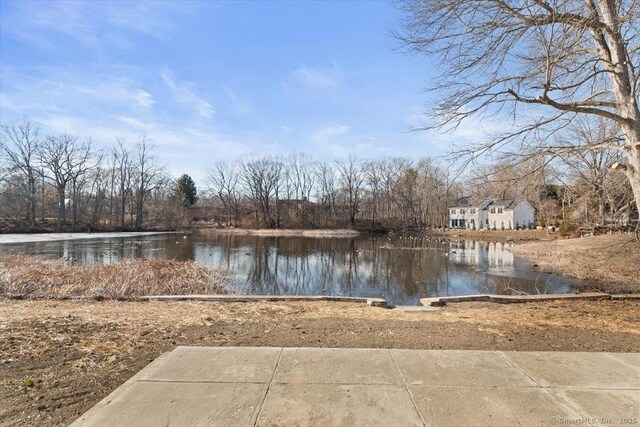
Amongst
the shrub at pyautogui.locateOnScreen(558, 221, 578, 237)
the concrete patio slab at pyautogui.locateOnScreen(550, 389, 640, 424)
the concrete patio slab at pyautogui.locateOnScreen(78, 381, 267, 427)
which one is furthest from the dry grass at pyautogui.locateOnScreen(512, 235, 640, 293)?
the shrub at pyautogui.locateOnScreen(558, 221, 578, 237)

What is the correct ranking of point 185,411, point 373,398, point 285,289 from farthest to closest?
1. point 285,289
2. point 373,398
3. point 185,411

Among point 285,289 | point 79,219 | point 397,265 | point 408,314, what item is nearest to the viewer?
point 408,314

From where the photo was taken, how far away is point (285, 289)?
1303 centimetres

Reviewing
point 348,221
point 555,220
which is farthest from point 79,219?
point 555,220

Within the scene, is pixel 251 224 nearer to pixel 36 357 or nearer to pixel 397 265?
pixel 397 265

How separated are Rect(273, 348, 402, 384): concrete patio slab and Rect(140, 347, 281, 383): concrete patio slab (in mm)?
175

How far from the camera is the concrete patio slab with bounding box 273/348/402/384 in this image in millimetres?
3332

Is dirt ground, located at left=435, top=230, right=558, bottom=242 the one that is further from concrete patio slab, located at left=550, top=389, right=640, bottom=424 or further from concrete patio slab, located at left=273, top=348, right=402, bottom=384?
concrete patio slab, located at left=273, top=348, right=402, bottom=384

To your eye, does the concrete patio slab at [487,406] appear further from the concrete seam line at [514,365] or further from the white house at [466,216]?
the white house at [466,216]

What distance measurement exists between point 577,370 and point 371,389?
2.19 meters

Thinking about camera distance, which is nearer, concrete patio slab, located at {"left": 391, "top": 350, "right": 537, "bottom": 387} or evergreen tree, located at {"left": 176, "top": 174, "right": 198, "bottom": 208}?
concrete patio slab, located at {"left": 391, "top": 350, "right": 537, "bottom": 387}

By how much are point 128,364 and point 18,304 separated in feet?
17.0

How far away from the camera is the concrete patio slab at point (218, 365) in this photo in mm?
3369

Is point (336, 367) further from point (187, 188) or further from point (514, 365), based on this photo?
point (187, 188)
